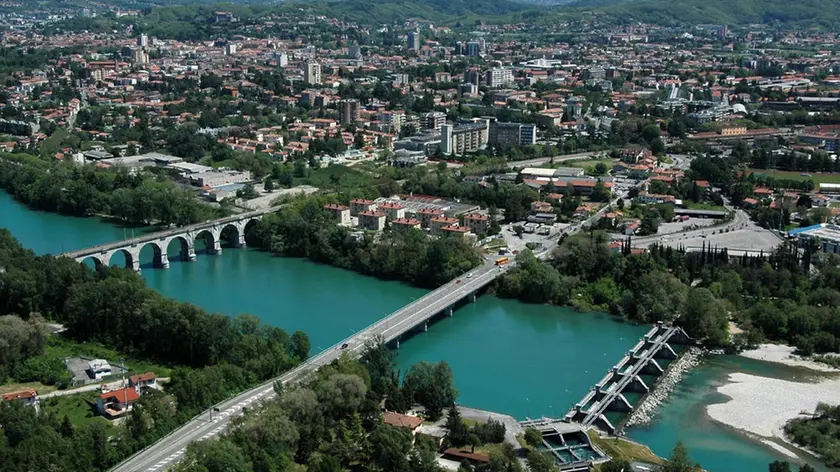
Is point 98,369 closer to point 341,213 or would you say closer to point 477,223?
point 341,213

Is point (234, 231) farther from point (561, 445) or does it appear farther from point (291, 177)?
point (561, 445)

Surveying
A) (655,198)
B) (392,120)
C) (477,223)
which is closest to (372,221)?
(477,223)

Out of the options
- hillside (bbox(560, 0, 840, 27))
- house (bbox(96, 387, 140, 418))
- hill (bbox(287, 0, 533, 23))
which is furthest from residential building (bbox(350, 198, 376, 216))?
hillside (bbox(560, 0, 840, 27))

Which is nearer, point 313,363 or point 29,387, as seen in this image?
point 29,387

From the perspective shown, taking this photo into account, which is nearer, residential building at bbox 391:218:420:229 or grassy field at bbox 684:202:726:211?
residential building at bbox 391:218:420:229

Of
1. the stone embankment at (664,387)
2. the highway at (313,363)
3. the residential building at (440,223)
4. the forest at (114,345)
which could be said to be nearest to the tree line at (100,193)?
the residential building at (440,223)

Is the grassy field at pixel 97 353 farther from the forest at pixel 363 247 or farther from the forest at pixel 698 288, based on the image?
→ the forest at pixel 698 288

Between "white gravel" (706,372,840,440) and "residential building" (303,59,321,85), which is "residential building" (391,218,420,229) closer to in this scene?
"white gravel" (706,372,840,440)
